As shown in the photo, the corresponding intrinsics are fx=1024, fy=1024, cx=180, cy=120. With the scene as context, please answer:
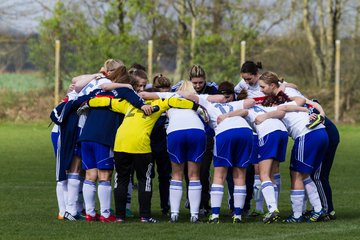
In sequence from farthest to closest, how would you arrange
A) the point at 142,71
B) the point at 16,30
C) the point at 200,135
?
the point at 16,30 → the point at 142,71 → the point at 200,135

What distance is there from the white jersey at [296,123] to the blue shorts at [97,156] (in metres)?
1.95

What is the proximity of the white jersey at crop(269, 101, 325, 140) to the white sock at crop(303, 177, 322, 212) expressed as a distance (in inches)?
20.0

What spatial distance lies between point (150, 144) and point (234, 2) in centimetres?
2526

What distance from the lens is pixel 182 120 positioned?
10.9 metres

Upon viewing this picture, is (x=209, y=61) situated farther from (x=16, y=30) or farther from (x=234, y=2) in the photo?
(x=16, y=30)

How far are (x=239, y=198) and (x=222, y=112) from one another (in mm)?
933

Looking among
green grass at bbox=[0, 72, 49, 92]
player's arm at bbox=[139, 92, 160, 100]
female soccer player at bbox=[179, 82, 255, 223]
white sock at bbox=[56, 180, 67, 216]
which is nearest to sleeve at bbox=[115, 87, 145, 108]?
player's arm at bbox=[139, 92, 160, 100]

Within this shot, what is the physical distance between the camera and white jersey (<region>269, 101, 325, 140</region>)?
11.1 metres

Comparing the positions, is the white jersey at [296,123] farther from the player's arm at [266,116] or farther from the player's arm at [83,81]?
the player's arm at [83,81]

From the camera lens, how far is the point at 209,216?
11336 mm

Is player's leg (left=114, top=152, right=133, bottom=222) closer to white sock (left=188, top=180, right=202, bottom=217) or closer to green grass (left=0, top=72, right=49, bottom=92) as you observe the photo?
white sock (left=188, top=180, right=202, bottom=217)

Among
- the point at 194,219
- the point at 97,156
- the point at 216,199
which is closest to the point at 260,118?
the point at 216,199

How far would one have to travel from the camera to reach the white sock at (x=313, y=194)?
434 inches

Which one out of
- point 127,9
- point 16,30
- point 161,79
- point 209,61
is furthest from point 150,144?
point 16,30
